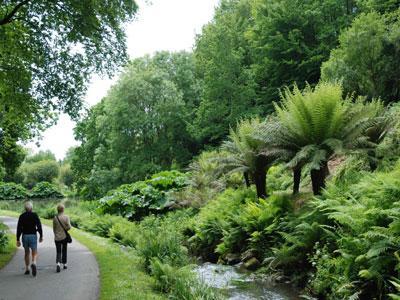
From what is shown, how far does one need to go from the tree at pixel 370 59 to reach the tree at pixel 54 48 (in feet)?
34.0

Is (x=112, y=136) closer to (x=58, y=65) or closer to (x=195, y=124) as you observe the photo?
(x=195, y=124)

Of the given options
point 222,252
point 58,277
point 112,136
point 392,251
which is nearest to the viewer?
point 392,251

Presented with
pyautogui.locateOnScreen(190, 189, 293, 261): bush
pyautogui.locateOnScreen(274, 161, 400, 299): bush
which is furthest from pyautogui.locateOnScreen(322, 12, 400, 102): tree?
pyautogui.locateOnScreen(274, 161, 400, 299): bush

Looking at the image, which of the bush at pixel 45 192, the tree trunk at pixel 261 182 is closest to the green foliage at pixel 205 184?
the tree trunk at pixel 261 182

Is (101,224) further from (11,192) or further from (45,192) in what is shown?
(45,192)

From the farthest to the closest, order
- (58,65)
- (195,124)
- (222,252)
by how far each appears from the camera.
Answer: (195,124), (222,252), (58,65)

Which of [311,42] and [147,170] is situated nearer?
[311,42]

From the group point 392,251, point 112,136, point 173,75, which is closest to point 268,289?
point 392,251

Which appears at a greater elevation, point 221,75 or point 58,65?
point 221,75

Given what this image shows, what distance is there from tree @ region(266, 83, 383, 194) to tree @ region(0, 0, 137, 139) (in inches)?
206

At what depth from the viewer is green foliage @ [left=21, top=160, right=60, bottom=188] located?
263ft

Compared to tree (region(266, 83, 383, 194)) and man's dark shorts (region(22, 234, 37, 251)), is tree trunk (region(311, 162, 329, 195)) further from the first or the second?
man's dark shorts (region(22, 234, 37, 251))

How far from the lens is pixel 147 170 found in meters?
33.9

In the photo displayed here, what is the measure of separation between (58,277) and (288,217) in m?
5.60
